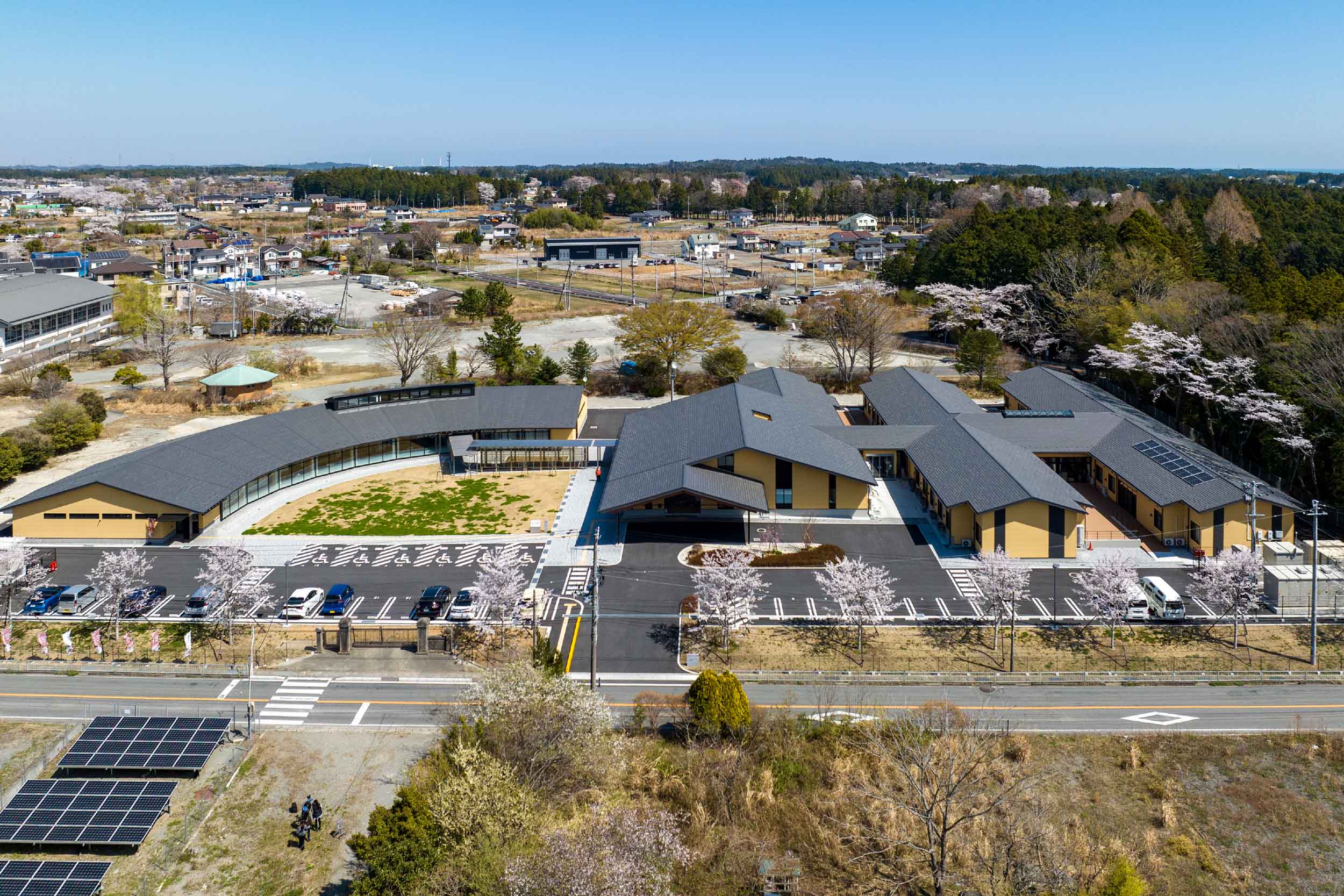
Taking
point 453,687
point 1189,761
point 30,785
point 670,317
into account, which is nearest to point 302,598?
point 453,687

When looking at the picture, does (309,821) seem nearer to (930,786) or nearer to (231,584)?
(231,584)

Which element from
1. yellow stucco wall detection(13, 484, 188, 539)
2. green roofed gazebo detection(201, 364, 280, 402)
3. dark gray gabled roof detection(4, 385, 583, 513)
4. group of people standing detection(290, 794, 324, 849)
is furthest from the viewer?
green roofed gazebo detection(201, 364, 280, 402)

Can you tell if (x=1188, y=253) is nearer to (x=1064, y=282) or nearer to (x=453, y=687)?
(x=1064, y=282)

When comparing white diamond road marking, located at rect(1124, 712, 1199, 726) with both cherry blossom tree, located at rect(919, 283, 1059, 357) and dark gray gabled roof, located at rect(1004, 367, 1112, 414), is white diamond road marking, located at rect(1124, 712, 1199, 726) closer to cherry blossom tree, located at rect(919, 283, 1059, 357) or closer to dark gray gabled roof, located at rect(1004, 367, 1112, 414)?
dark gray gabled roof, located at rect(1004, 367, 1112, 414)

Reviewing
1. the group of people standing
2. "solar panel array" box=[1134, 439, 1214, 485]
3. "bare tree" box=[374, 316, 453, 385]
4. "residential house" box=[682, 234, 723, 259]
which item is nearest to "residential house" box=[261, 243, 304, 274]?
"residential house" box=[682, 234, 723, 259]

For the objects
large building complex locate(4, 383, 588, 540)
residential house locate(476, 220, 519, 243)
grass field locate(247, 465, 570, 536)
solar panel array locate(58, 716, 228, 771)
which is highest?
residential house locate(476, 220, 519, 243)

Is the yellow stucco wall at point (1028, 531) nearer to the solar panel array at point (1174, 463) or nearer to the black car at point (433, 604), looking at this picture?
the solar panel array at point (1174, 463)
